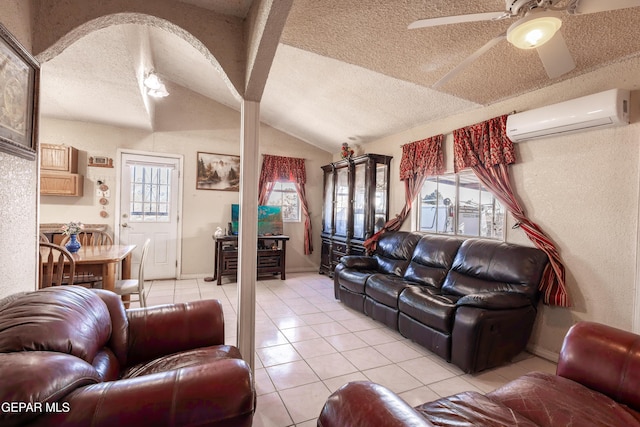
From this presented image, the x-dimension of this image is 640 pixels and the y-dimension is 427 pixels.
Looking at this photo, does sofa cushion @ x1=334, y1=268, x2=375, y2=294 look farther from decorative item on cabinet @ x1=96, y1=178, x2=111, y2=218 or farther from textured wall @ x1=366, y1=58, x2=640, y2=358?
decorative item on cabinet @ x1=96, y1=178, x2=111, y2=218

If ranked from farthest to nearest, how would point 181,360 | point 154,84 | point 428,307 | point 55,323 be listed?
point 154,84 < point 428,307 < point 181,360 < point 55,323

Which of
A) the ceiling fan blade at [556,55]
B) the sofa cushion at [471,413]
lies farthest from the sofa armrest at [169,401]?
the ceiling fan blade at [556,55]

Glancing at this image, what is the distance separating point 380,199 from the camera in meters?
4.71

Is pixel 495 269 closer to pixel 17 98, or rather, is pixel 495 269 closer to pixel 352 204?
pixel 352 204

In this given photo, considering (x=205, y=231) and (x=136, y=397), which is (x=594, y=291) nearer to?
(x=136, y=397)

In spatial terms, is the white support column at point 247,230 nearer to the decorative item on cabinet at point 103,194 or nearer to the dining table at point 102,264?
the dining table at point 102,264

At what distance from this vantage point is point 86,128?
463 centimetres

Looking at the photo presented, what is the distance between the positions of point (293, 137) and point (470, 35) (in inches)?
164

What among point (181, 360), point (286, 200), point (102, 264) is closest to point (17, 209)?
point (181, 360)

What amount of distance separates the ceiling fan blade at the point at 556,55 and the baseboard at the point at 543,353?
7.71ft

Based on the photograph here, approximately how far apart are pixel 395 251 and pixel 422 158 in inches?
52.5

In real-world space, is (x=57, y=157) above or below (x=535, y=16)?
below

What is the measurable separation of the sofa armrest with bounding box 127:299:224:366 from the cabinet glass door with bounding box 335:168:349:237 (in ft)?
11.5

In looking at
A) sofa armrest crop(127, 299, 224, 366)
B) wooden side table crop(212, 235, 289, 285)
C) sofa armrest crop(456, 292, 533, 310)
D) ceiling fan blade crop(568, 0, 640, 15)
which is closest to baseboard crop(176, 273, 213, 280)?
wooden side table crop(212, 235, 289, 285)
